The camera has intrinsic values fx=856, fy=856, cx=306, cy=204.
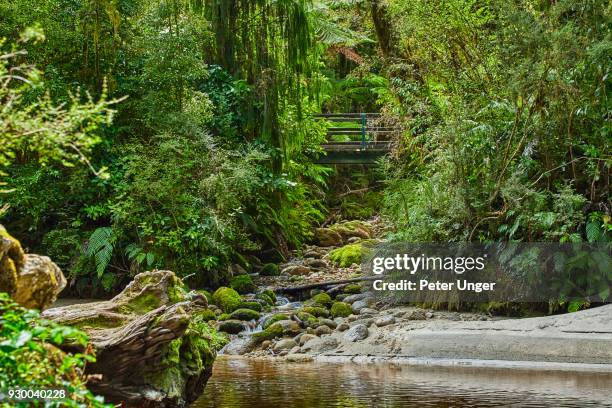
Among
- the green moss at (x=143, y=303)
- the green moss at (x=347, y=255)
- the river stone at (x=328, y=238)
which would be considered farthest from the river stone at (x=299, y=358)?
the river stone at (x=328, y=238)

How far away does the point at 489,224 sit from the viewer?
49.0ft

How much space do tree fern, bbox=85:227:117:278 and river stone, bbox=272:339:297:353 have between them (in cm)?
501

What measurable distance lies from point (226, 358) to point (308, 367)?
1754mm

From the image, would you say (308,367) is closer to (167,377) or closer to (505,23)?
(167,377)

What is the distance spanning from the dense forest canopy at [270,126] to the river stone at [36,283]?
26.3 feet

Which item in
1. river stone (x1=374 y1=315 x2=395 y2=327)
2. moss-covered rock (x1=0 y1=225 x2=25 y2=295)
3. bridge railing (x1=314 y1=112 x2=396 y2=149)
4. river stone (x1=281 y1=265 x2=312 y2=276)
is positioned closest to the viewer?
moss-covered rock (x1=0 y1=225 x2=25 y2=295)

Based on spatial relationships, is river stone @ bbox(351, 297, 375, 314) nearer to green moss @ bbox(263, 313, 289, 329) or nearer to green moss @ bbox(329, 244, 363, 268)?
green moss @ bbox(263, 313, 289, 329)

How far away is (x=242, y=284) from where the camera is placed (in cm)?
1795

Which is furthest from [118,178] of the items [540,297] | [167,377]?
[167,377]

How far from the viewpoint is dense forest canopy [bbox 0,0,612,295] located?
14.3 metres

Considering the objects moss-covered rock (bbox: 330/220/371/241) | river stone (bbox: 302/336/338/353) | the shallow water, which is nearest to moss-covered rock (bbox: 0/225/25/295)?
the shallow water

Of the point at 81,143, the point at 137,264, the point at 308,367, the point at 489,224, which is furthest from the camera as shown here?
the point at 137,264

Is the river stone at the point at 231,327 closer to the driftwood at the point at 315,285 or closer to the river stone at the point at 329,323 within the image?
the river stone at the point at 329,323

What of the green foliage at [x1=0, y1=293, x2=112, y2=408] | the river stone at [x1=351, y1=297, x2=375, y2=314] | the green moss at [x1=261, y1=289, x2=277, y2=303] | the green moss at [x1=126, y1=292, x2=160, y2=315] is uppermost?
the green foliage at [x1=0, y1=293, x2=112, y2=408]
